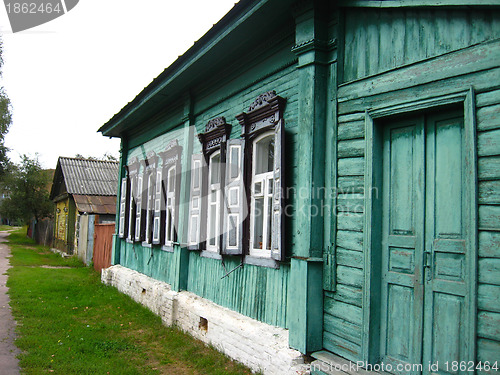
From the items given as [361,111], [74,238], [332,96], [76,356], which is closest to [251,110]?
[332,96]

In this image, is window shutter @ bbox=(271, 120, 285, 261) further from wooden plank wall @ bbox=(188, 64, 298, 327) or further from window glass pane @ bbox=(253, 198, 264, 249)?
window glass pane @ bbox=(253, 198, 264, 249)

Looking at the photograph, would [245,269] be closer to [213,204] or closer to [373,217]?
[213,204]

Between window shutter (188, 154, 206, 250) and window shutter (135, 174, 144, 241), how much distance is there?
10.1 ft

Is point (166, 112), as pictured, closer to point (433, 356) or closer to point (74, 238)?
point (433, 356)

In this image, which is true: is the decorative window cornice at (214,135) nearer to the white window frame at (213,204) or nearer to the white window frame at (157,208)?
the white window frame at (213,204)

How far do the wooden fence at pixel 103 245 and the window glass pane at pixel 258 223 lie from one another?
888 cm

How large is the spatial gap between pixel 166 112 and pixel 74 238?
42.3 feet

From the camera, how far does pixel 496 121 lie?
2.79 m

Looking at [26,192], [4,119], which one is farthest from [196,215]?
[26,192]

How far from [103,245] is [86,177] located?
9.43m

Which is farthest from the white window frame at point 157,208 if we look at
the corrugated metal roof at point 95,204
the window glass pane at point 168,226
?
the corrugated metal roof at point 95,204

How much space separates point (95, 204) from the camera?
19.6 metres

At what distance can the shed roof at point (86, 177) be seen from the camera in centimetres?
2083

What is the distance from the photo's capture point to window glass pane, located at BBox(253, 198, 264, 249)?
5.42 m
